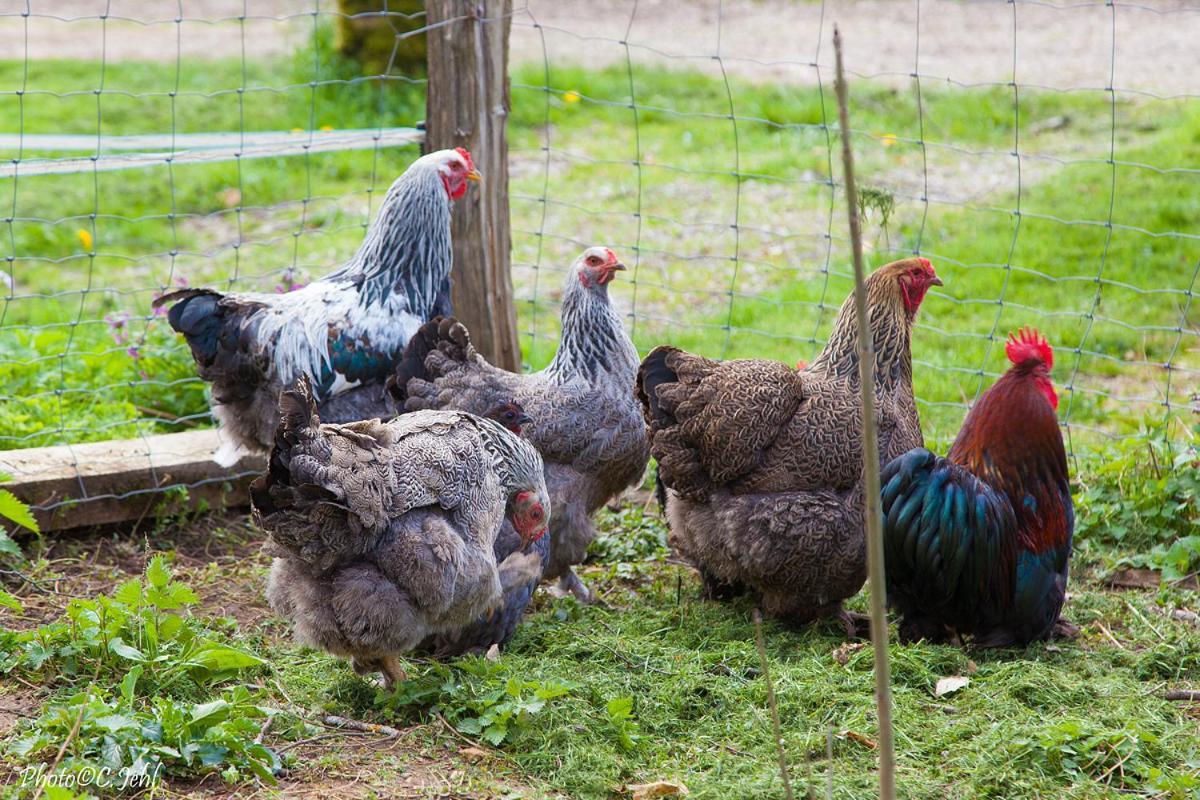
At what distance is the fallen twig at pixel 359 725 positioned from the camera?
380 cm

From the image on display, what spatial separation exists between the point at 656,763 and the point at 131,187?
8.48 meters

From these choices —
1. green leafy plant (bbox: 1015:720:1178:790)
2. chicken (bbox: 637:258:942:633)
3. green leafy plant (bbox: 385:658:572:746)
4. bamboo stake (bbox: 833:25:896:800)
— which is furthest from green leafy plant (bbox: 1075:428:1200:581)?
bamboo stake (bbox: 833:25:896:800)

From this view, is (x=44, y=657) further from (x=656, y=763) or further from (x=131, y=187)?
(x=131, y=187)

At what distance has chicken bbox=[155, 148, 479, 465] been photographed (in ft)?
17.0

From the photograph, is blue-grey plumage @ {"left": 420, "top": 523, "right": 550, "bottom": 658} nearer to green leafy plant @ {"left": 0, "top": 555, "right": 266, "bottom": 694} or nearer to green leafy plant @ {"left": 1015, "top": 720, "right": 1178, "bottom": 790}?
green leafy plant @ {"left": 0, "top": 555, "right": 266, "bottom": 694}

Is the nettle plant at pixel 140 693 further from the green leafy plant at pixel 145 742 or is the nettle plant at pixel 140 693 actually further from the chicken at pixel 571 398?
the chicken at pixel 571 398

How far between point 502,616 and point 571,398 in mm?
1068

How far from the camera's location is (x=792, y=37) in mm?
13891

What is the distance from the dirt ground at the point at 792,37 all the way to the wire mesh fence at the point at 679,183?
0.07 metres

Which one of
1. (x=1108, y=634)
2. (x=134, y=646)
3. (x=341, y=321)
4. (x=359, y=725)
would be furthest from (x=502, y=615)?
(x=1108, y=634)

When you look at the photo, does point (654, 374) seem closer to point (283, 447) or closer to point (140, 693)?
point (283, 447)

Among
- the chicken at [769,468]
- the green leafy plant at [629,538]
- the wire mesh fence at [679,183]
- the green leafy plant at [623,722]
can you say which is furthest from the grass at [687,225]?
the green leafy plant at [623,722]

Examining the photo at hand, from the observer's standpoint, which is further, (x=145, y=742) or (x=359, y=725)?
(x=359, y=725)

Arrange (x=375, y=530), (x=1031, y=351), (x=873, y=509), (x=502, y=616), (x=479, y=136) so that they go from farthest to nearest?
(x=479, y=136) → (x=1031, y=351) → (x=502, y=616) → (x=375, y=530) → (x=873, y=509)
